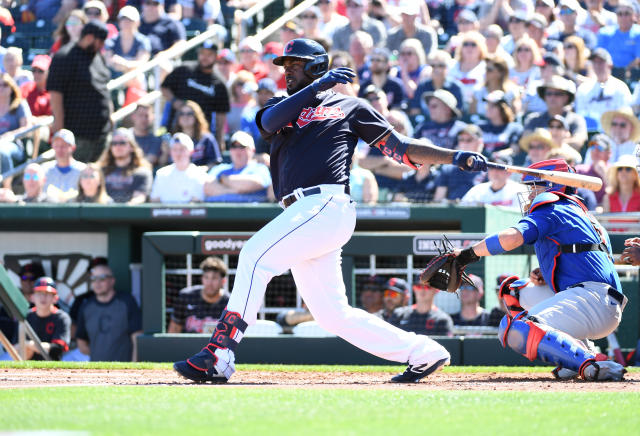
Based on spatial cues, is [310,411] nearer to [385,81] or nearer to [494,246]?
[494,246]

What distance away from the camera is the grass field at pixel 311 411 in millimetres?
4309

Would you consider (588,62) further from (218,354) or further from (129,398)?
(129,398)

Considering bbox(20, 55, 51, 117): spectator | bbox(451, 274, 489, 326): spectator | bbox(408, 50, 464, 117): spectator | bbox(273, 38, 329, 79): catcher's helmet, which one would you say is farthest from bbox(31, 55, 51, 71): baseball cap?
bbox(273, 38, 329, 79): catcher's helmet

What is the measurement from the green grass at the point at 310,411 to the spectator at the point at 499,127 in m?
6.28

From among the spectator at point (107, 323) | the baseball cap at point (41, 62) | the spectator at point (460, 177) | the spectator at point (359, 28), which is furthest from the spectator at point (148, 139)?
the spectator at point (460, 177)

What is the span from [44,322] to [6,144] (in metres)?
3.14

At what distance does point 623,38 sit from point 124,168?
19.5 feet

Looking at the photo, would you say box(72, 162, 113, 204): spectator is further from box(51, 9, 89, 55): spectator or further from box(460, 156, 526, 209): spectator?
box(460, 156, 526, 209): spectator

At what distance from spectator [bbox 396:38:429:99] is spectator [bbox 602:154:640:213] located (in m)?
3.41

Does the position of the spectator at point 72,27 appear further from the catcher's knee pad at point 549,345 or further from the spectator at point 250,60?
the catcher's knee pad at point 549,345

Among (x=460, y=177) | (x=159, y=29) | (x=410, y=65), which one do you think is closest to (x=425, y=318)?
(x=460, y=177)

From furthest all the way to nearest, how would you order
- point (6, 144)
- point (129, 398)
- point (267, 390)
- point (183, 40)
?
1. point (183, 40)
2. point (6, 144)
3. point (267, 390)
4. point (129, 398)

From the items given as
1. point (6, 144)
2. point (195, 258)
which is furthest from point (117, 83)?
point (195, 258)

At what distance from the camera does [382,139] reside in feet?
20.6
